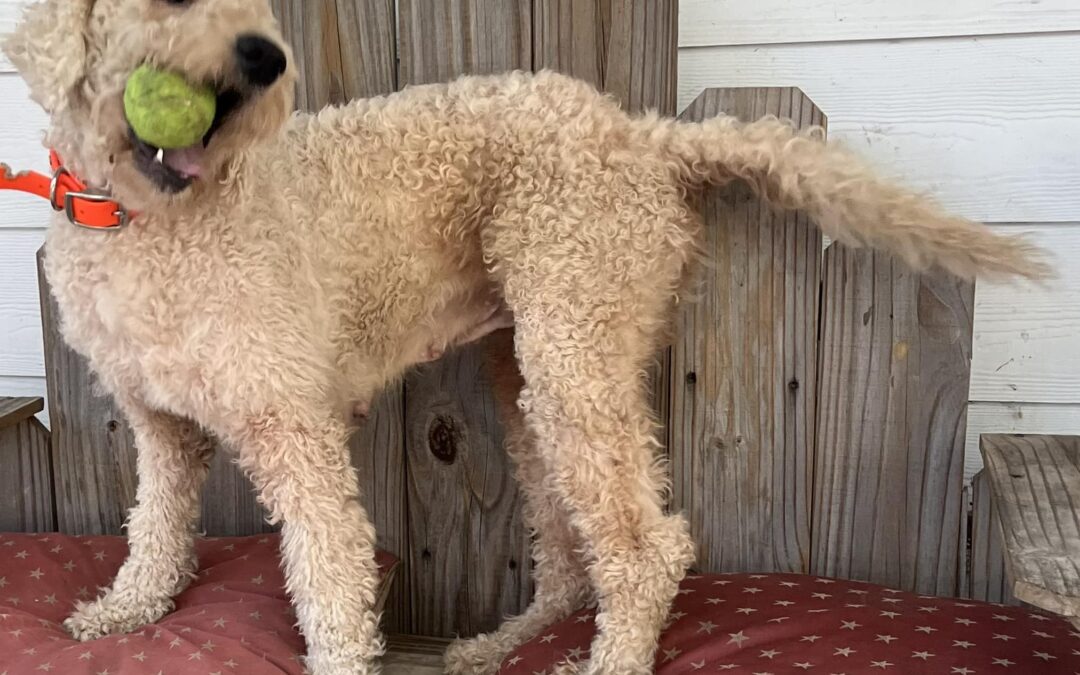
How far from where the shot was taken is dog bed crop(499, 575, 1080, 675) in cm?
112

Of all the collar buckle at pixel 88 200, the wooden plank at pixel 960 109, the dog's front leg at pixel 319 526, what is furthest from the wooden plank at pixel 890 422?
the collar buckle at pixel 88 200

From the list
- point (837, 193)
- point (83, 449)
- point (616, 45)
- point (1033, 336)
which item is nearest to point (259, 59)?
point (616, 45)

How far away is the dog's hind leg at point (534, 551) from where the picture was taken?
1.46 meters

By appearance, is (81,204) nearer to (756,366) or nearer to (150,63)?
(150,63)

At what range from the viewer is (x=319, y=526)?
1183 mm

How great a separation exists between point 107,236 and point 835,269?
1.05 metres

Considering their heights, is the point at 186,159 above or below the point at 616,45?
below

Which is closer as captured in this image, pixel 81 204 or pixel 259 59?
pixel 259 59

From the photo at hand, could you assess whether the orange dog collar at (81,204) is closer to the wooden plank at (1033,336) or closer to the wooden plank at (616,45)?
the wooden plank at (616,45)

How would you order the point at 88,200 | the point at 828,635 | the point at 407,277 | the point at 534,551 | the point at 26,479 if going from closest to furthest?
the point at 88,200, the point at 828,635, the point at 407,277, the point at 534,551, the point at 26,479

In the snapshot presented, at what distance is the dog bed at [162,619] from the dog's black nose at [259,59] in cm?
78

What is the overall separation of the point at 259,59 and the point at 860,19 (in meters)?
0.97

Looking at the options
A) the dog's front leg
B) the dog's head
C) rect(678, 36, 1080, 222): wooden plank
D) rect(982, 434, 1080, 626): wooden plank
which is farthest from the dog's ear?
rect(982, 434, 1080, 626): wooden plank

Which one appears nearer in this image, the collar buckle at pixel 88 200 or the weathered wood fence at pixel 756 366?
the collar buckle at pixel 88 200
